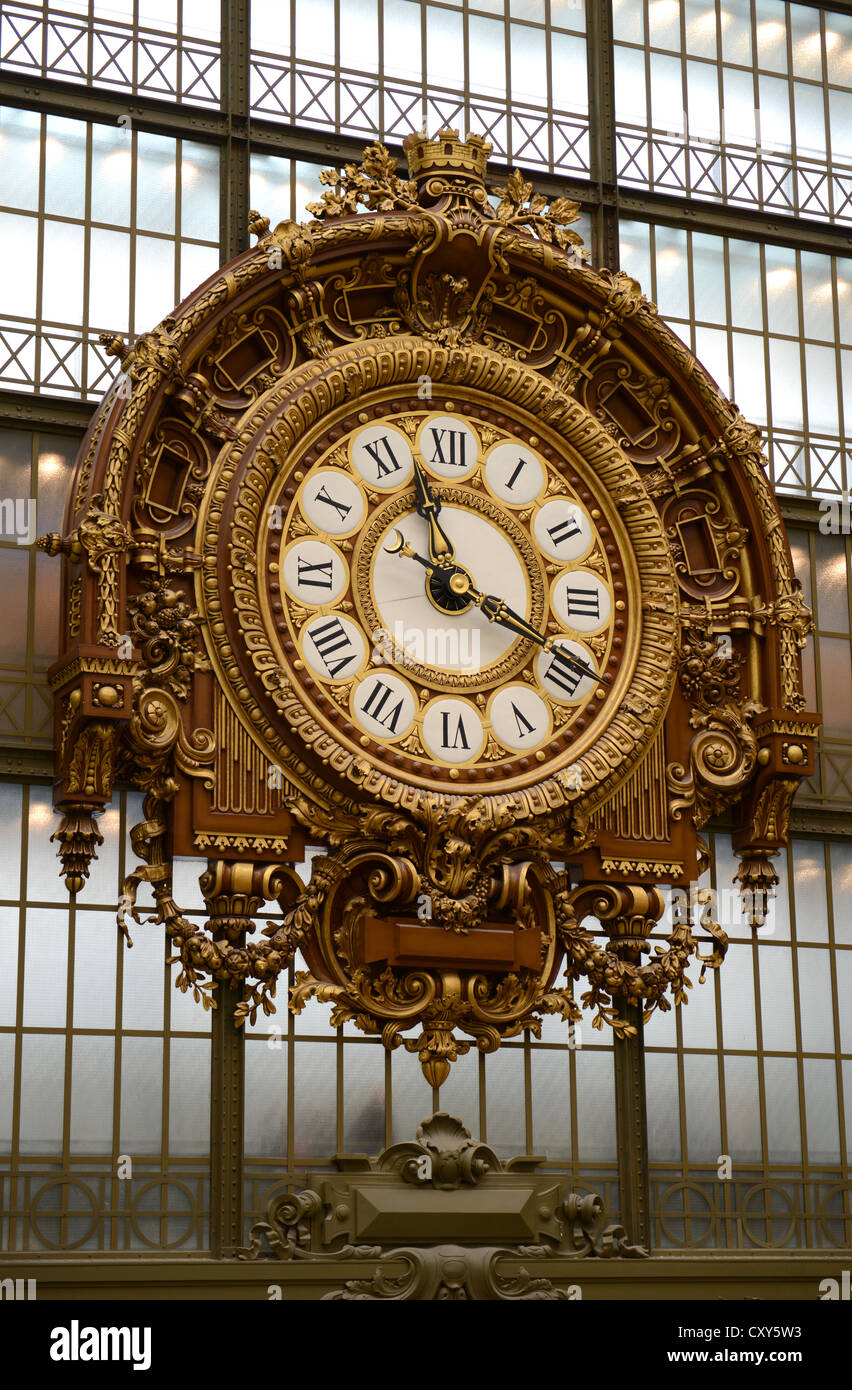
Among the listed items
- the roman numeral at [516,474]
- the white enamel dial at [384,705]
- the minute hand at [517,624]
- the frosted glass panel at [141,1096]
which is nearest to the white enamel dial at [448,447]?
the roman numeral at [516,474]

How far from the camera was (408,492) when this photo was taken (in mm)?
12734

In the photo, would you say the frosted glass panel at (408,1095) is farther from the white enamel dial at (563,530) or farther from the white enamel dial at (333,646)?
the white enamel dial at (563,530)

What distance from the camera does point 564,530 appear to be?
1310 cm

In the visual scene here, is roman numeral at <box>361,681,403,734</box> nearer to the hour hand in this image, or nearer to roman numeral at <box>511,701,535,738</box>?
roman numeral at <box>511,701,535,738</box>

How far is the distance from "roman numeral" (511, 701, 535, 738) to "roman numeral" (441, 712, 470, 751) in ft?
1.10

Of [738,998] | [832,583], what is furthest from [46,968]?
[832,583]

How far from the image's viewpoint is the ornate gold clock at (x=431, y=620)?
38.9 ft

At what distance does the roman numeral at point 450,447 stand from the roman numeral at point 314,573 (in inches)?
38.8

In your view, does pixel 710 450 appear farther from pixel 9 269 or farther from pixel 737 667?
pixel 9 269

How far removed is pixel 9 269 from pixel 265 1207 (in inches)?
217

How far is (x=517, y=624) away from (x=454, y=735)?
30.3 inches

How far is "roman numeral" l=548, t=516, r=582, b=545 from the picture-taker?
13.1 m

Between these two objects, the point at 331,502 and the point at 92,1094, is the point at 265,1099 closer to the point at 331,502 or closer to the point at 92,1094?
the point at 92,1094

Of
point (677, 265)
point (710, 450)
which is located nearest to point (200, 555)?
point (710, 450)
